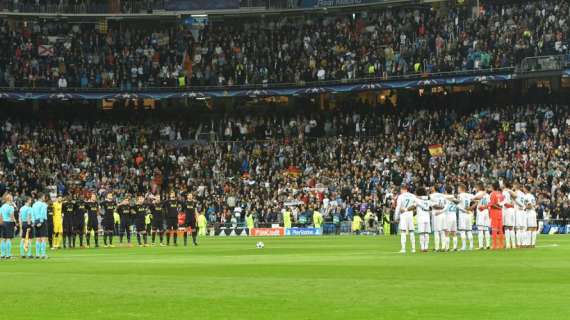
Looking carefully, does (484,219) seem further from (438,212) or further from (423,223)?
(423,223)

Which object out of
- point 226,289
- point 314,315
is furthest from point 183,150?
point 314,315

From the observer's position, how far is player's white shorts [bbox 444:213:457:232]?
42625mm

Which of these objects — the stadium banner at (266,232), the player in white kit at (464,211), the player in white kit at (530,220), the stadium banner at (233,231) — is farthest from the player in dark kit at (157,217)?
the stadium banner at (233,231)

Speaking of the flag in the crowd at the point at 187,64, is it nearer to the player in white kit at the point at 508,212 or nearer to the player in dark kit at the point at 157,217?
the player in dark kit at the point at 157,217

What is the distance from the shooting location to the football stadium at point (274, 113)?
72.7 m

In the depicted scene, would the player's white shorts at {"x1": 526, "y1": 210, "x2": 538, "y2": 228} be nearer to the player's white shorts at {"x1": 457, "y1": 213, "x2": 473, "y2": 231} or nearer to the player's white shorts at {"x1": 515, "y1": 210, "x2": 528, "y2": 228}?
the player's white shorts at {"x1": 515, "y1": 210, "x2": 528, "y2": 228}

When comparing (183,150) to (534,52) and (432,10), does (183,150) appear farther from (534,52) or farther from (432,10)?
(534,52)

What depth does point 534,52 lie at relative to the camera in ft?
253

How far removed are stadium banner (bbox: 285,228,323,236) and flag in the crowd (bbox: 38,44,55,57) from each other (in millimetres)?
25919

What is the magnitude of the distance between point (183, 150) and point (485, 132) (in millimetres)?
24055

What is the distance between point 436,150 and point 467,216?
34.9 meters

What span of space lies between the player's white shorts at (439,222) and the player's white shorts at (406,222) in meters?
1.18

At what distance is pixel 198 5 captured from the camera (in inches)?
3607

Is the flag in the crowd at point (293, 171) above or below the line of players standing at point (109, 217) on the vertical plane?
above
